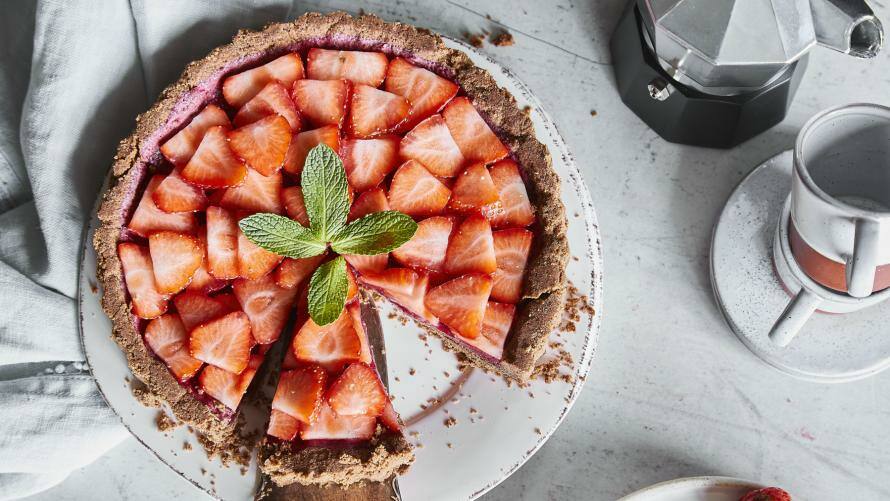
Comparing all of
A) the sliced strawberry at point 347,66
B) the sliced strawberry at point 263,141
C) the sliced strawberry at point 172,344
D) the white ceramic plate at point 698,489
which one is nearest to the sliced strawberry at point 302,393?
the sliced strawberry at point 172,344

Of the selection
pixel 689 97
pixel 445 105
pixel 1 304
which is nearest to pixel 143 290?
pixel 1 304

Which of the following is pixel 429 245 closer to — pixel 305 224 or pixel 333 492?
pixel 305 224

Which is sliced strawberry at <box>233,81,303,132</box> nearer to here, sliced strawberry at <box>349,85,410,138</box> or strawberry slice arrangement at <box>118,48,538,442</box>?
strawberry slice arrangement at <box>118,48,538,442</box>

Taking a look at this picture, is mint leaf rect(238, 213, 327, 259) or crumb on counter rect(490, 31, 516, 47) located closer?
mint leaf rect(238, 213, 327, 259)

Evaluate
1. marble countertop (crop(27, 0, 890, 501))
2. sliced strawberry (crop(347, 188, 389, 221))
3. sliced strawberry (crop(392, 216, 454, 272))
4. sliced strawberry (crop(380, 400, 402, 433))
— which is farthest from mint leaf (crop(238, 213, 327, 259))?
marble countertop (crop(27, 0, 890, 501))

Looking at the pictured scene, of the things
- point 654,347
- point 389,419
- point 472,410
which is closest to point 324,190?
point 389,419

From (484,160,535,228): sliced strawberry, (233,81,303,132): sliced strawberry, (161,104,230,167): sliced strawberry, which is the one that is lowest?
(484,160,535,228): sliced strawberry

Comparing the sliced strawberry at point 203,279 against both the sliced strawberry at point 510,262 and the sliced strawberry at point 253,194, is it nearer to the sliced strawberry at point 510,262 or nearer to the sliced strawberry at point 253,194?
the sliced strawberry at point 253,194
